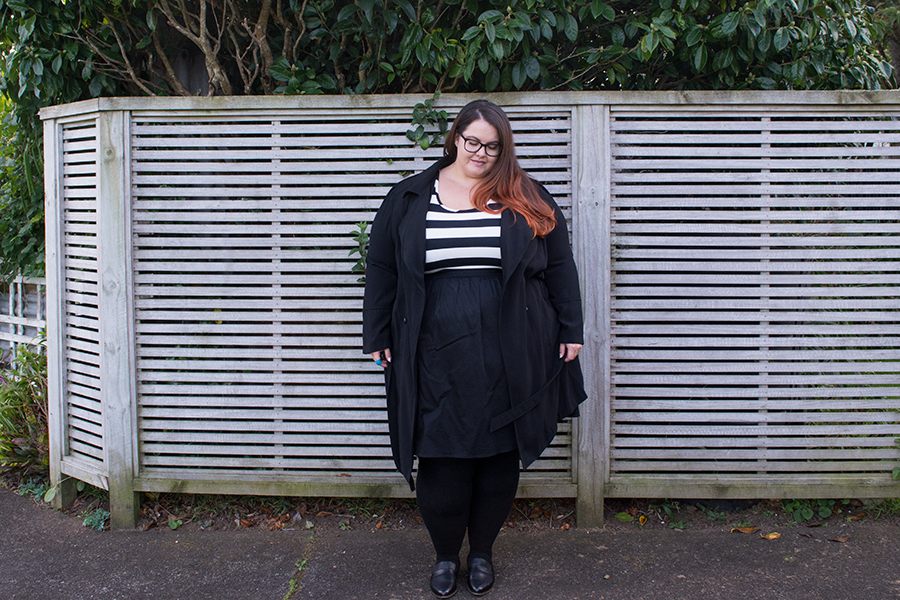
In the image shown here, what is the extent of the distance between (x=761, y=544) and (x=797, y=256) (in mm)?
1463

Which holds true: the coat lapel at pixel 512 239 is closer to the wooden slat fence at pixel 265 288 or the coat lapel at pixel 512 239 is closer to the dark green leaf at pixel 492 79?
the wooden slat fence at pixel 265 288

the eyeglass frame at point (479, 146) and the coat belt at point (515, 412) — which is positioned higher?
the eyeglass frame at point (479, 146)

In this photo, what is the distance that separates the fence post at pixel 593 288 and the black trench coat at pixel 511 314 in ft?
1.42

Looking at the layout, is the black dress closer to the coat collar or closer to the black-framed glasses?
the coat collar

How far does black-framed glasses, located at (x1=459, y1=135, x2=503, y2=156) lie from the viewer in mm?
2490

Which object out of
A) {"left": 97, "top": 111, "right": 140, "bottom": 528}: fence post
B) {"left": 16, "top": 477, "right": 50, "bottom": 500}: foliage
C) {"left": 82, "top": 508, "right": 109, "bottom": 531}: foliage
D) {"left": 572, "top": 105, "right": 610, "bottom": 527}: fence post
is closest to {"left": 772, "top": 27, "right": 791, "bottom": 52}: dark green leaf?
{"left": 572, "top": 105, "right": 610, "bottom": 527}: fence post

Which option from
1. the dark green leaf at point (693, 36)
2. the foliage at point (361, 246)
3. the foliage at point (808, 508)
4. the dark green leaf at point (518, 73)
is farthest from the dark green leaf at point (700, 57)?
the foliage at point (808, 508)

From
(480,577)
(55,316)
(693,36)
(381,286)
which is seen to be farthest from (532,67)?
(55,316)

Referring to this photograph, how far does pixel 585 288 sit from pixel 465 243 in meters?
0.93

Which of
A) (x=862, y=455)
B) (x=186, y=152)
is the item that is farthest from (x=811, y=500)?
(x=186, y=152)

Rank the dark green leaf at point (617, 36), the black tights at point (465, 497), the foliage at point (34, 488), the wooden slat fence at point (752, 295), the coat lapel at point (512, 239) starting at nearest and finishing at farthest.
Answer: the coat lapel at point (512, 239) < the black tights at point (465, 497) < the wooden slat fence at point (752, 295) < the dark green leaf at point (617, 36) < the foliage at point (34, 488)

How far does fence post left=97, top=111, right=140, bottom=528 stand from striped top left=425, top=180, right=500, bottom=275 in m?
1.75

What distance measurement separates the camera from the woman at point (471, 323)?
2.45 metres

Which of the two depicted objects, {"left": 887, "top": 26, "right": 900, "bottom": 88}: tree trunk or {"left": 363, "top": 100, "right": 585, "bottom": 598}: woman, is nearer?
{"left": 363, "top": 100, "right": 585, "bottom": 598}: woman
